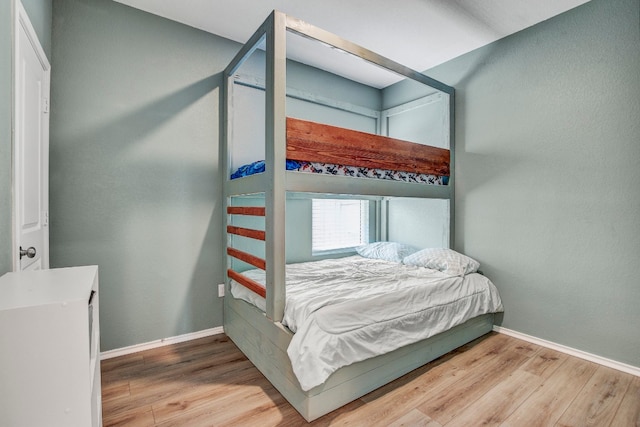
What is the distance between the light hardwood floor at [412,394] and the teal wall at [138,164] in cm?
48

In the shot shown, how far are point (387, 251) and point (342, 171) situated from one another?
1.47m

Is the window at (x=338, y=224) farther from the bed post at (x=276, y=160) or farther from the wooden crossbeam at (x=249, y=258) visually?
the bed post at (x=276, y=160)

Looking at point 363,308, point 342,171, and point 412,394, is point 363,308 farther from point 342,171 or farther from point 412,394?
point 342,171

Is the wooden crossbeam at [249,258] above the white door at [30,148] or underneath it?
underneath

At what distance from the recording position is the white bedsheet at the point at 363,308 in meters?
1.63

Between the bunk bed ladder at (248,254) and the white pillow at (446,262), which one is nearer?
the bunk bed ladder at (248,254)

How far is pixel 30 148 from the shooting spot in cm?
168

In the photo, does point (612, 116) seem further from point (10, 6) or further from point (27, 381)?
point (10, 6)

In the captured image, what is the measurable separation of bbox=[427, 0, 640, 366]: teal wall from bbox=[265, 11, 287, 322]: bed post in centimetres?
207

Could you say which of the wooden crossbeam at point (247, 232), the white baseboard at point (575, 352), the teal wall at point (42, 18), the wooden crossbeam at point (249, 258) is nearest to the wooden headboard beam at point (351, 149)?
the wooden crossbeam at point (247, 232)

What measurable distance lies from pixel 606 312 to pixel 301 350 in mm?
2266

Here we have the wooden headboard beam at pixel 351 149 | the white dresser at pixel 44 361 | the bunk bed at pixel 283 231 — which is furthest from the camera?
the wooden headboard beam at pixel 351 149

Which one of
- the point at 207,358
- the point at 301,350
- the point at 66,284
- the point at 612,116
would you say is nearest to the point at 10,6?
the point at 66,284

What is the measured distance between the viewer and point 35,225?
1.78 metres
